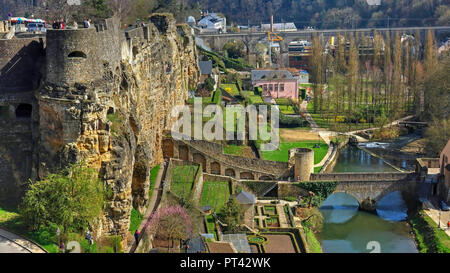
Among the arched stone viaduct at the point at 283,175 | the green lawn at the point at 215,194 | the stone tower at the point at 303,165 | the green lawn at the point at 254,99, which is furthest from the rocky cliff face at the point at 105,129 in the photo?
the green lawn at the point at 254,99

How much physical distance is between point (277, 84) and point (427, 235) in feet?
144

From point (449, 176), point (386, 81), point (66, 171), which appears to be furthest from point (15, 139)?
point (386, 81)

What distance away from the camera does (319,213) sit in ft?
138

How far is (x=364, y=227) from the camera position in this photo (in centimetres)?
4231

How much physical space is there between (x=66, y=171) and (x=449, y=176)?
2671 cm

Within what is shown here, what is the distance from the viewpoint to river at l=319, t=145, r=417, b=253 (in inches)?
1540

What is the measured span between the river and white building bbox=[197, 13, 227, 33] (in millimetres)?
63755

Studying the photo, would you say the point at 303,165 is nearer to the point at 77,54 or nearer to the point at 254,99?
the point at 77,54

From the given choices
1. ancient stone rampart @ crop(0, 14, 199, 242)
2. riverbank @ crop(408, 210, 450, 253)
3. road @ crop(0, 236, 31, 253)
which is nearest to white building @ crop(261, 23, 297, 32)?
riverbank @ crop(408, 210, 450, 253)

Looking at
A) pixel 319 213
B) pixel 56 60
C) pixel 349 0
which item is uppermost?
pixel 349 0

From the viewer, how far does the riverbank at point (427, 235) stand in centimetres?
3772

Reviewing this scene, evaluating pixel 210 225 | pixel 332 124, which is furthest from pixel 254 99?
pixel 210 225
